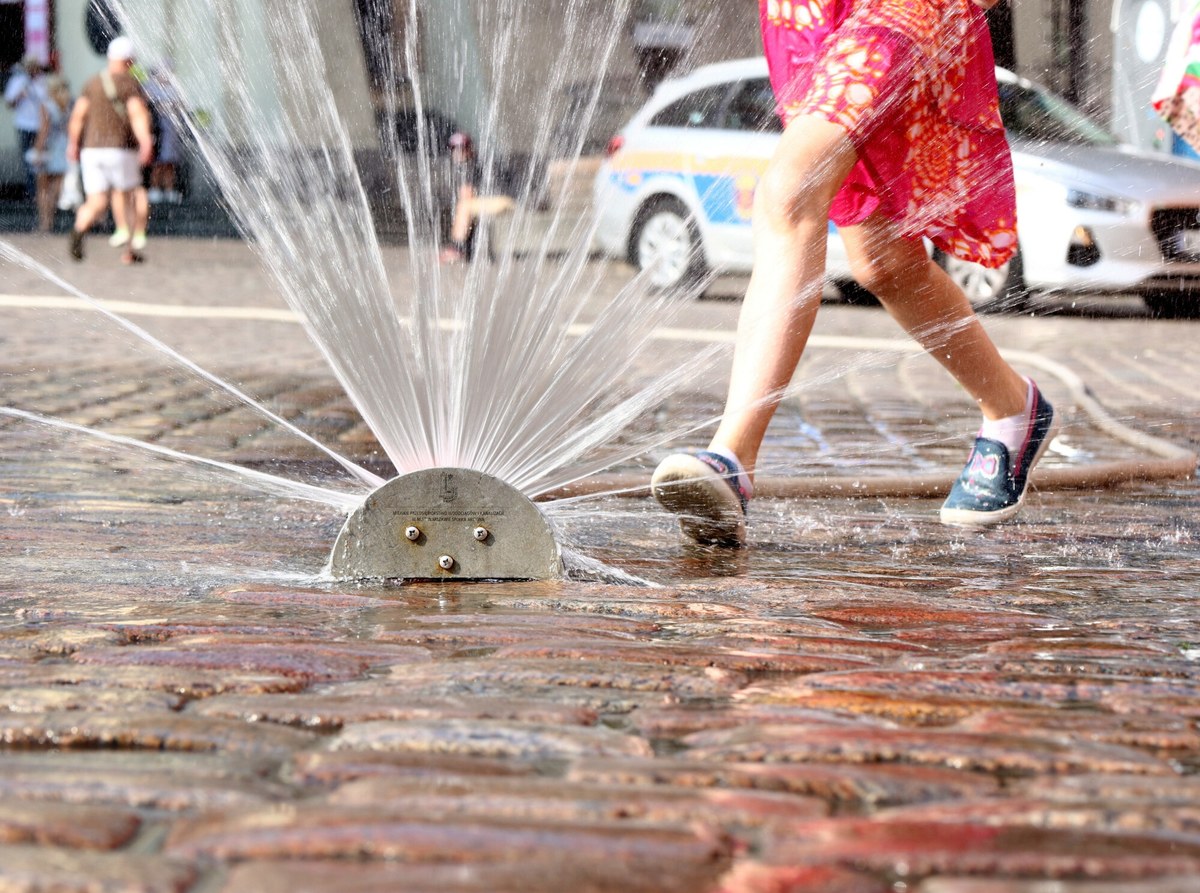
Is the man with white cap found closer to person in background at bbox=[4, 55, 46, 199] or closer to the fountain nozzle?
person in background at bbox=[4, 55, 46, 199]

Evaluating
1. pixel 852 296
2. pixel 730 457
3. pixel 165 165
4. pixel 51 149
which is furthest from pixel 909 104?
pixel 165 165

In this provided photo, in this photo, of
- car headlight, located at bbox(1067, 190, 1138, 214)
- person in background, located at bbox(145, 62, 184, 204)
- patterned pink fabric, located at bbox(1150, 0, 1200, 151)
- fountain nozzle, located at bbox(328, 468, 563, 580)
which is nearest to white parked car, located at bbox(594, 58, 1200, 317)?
car headlight, located at bbox(1067, 190, 1138, 214)

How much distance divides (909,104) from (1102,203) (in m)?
9.71

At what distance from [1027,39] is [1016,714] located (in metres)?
12.3

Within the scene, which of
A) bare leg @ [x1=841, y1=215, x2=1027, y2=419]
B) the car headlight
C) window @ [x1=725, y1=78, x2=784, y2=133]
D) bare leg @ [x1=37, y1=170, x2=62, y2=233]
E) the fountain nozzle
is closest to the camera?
the fountain nozzle

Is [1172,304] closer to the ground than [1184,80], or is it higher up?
higher up

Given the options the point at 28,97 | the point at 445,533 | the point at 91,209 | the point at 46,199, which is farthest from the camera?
the point at 28,97

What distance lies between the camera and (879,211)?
3826 millimetres

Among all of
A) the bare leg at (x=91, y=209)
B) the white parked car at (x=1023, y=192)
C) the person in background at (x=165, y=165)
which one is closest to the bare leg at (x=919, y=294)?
the white parked car at (x=1023, y=192)

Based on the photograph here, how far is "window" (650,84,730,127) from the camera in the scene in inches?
555

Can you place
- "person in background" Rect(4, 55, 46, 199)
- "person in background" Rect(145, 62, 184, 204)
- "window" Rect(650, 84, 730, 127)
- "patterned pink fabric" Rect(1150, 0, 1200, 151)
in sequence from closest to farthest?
"patterned pink fabric" Rect(1150, 0, 1200, 151), "window" Rect(650, 84, 730, 127), "person in background" Rect(4, 55, 46, 199), "person in background" Rect(145, 62, 184, 204)

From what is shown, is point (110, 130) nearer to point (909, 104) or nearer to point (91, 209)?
point (91, 209)

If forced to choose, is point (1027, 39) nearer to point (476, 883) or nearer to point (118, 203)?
point (118, 203)

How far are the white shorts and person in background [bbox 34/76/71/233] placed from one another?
6154 mm
